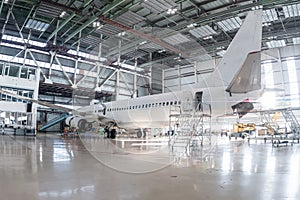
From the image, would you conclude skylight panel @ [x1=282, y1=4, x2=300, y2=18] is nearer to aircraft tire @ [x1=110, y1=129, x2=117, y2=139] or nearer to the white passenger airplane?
the white passenger airplane

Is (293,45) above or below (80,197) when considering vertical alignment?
above

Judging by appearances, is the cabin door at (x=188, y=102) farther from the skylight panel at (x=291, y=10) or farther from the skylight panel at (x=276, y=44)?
the skylight panel at (x=276, y=44)

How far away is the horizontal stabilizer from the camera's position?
9648 mm

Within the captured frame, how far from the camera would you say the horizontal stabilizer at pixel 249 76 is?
9648 mm

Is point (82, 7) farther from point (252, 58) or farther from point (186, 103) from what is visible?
point (252, 58)

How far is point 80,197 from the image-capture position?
2.94 metres

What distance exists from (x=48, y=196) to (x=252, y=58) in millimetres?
9867

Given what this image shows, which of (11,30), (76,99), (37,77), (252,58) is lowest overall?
(76,99)

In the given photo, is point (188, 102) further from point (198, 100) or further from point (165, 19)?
point (165, 19)

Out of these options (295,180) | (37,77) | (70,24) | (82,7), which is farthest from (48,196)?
(70,24)

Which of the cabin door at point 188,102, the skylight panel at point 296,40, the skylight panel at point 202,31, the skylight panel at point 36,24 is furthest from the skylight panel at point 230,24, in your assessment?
the skylight panel at point 36,24

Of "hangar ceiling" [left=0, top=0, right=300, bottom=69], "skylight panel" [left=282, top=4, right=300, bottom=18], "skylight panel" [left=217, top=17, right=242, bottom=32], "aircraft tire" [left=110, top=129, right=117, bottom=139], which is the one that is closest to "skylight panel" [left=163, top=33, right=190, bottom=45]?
"hangar ceiling" [left=0, top=0, right=300, bottom=69]

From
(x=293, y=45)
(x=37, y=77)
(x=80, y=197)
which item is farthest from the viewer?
(x=293, y=45)

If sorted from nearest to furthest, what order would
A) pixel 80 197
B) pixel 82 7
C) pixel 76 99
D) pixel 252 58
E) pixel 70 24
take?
pixel 80 197
pixel 76 99
pixel 252 58
pixel 82 7
pixel 70 24
